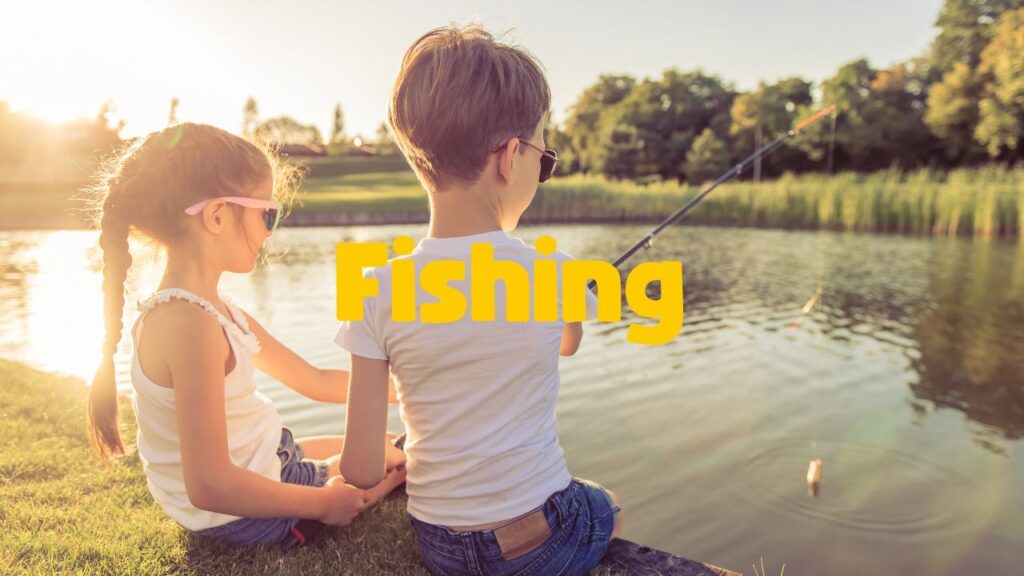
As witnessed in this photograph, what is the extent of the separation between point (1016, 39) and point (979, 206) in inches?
771

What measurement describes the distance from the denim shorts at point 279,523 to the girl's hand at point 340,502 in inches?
4.0

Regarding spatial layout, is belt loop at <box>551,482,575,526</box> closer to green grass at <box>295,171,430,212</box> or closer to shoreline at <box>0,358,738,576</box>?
shoreline at <box>0,358,738,576</box>

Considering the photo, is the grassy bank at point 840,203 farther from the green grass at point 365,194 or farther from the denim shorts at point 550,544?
the denim shorts at point 550,544

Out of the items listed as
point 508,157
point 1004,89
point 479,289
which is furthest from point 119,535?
point 1004,89

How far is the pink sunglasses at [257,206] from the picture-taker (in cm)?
157

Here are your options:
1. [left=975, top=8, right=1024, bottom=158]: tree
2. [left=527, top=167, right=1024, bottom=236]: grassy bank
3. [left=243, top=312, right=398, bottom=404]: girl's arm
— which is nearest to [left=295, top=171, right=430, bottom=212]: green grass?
[left=527, top=167, right=1024, bottom=236]: grassy bank

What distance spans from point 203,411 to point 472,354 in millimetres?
587

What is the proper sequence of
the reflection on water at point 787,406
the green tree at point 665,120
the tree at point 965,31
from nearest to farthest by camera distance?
1. the reflection on water at point 787,406
2. the tree at point 965,31
3. the green tree at point 665,120

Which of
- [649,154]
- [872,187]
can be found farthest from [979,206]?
[649,154]

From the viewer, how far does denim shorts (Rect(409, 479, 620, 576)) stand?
1.48 meters

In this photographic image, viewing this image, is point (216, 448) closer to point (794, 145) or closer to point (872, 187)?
point (872, 187)

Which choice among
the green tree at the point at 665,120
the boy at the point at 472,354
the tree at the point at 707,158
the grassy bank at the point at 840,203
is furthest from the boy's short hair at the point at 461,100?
the green tree at the point at 665,120

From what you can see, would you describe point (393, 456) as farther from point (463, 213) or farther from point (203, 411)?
point (463, 213)

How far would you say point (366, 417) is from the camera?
1414 mm
